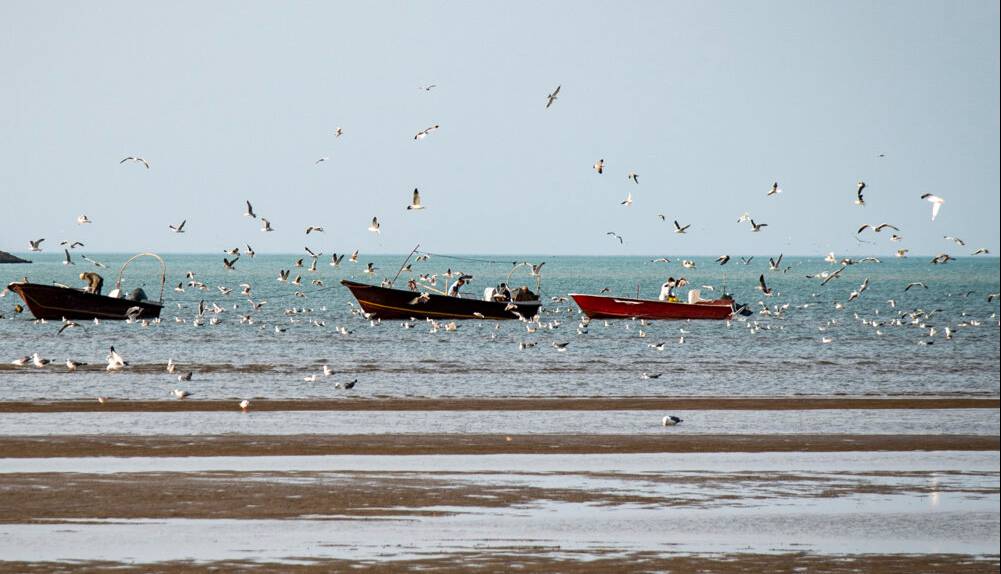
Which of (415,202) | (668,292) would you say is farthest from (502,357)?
(668,292)

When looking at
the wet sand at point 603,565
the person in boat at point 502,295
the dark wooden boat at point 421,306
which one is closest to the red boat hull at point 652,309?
the person in boat at point 502,295

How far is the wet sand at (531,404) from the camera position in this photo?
81.8 feet

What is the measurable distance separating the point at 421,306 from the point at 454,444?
141 ft

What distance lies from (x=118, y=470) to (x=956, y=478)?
416 inches

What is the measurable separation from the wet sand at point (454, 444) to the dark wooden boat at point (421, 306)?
41329 millimetres

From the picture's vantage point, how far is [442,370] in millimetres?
36500

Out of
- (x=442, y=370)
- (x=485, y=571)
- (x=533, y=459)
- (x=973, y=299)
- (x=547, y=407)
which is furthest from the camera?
(x=973, y=299)

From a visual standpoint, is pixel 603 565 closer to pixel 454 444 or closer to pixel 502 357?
pixel 454 444

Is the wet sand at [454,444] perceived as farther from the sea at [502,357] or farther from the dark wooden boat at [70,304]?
the dark wooden boat at [70,304]

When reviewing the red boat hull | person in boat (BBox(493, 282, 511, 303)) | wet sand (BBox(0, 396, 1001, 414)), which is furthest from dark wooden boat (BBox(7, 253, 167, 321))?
wet sand (BBox(0, 396, 1001, 414))

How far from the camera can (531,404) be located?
2652 centimetres

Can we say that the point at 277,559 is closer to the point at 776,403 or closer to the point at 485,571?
the point at 485,571

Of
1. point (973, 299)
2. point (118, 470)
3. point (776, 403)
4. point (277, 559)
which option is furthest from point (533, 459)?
point (973, 299)

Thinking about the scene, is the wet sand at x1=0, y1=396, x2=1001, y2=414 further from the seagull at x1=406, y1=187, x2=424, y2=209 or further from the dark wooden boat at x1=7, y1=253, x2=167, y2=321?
the dark wooden boat at x1=7, y1=253, x2=167, y2=321
